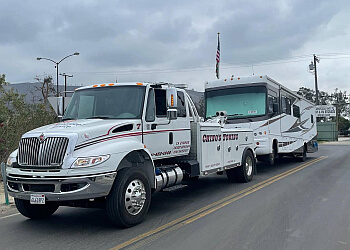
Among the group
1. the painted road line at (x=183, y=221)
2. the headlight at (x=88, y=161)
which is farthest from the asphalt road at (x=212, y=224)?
the headlight at (x=88, y=161)

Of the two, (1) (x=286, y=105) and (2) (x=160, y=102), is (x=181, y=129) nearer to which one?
(2) (x=160, y=102)

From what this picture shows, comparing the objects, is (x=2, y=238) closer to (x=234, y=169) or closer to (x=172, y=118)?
(x=172, y=118)

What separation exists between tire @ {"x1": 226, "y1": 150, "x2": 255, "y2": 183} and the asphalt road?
3.90ft

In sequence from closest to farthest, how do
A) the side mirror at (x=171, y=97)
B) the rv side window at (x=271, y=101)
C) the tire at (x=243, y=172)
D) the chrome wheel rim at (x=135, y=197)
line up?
1. the chrome wheel rim at (x=135, y=197)
2. the side mirror at (x=171, y=97)
3. the tire at (x=243, y=172)
4. the rv side window at (x=271, y=101)

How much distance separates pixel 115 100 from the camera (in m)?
7.04

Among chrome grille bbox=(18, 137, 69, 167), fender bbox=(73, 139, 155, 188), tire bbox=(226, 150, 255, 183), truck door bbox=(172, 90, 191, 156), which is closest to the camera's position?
chrome grille bbox=(18, 137, 69, 167)

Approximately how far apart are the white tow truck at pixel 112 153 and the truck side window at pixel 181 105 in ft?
0.08

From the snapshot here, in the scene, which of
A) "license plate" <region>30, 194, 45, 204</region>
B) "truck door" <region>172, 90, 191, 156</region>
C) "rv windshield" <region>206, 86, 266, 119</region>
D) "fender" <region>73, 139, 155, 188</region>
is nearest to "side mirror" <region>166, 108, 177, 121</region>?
"truck door" <region>172, 90, 191, 156</region>

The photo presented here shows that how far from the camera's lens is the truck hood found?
A: 5.87 meters

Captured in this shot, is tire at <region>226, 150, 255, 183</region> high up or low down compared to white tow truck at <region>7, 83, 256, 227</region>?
down

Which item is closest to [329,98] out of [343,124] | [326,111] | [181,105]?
[343,124]

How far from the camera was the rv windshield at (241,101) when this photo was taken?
12875 millimetres

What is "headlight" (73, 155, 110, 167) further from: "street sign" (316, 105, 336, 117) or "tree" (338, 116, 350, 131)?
"tree" (338, 116, 350, 131)

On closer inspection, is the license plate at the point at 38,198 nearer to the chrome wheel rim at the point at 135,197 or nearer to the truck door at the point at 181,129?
the chrome wheel rim at the point at 135,197
